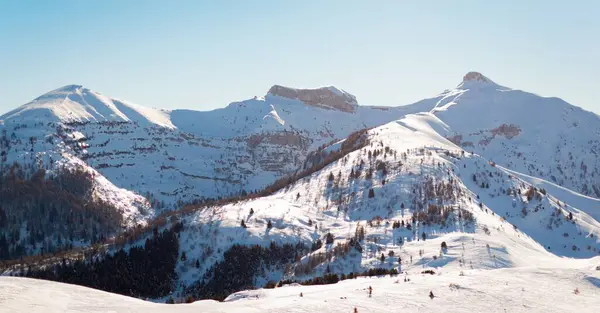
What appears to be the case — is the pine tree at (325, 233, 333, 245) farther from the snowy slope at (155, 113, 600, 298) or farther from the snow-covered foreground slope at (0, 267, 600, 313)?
the snow-covered foreground slope at (0, 267, 600, 313)

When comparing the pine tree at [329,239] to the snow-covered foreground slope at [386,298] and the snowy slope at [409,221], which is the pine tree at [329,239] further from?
the snow-covered foreground slope at [386,298]

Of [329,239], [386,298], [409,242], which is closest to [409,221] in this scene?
[409,242]

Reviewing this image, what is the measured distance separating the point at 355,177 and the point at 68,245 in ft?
426

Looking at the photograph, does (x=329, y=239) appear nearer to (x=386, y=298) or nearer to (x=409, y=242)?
(x=409, y=242)

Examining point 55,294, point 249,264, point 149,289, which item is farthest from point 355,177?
point 55,294

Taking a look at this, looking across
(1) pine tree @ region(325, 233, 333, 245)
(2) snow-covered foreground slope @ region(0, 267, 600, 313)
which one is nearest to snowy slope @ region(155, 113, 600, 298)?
(1) pine tree @ region(325, 233, 333, 245)

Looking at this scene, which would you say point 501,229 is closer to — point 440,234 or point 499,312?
point 440,234

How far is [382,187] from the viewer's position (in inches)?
4058

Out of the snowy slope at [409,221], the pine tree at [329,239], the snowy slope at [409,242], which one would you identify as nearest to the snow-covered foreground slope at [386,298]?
the snowy slope at [409,242]

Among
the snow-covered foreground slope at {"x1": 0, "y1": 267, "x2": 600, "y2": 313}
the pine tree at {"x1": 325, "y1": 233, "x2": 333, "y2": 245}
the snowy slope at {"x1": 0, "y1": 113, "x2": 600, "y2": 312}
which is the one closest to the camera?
the snow-covered foreground slope at {"x1": 0, "y1": 267, "x2": 600, "y2": 313}

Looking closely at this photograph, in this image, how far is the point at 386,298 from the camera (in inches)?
999

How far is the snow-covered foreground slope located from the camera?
22531 millimetres

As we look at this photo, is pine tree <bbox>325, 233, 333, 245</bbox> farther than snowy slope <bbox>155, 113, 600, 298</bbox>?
Yes

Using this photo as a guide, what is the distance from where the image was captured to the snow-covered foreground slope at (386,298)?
73.9 ft
